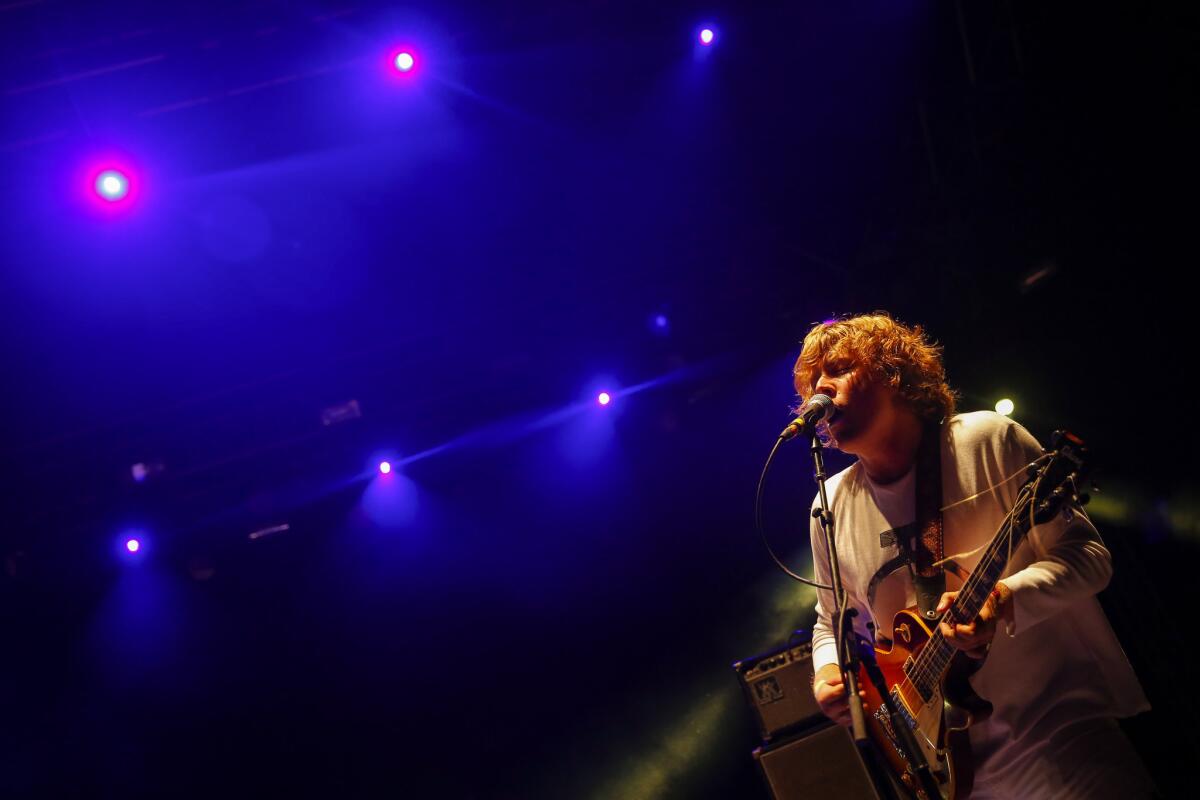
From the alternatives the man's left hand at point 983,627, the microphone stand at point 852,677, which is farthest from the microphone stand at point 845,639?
the man's left hand at point 983,627

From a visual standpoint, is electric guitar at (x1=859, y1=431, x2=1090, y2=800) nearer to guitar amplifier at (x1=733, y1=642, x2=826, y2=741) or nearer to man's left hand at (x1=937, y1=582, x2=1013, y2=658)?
man's left hand at (x1=937, y1=582, x2=1013, y2=658)

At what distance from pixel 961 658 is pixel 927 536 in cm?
46

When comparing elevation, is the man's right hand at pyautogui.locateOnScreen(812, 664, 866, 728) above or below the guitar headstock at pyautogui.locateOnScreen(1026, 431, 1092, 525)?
below

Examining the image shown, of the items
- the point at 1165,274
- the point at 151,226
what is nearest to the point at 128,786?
the point at 151,226

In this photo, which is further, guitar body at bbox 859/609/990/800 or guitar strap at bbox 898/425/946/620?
guitar strap at bbox 898/425/946/620

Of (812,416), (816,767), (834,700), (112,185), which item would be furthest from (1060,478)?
(112,185)

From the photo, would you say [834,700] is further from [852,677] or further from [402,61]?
[402,61]

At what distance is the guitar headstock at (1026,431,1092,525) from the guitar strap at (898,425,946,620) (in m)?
0.42

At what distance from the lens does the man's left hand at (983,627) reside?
1.64 meters

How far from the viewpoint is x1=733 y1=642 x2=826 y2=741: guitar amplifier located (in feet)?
12.4

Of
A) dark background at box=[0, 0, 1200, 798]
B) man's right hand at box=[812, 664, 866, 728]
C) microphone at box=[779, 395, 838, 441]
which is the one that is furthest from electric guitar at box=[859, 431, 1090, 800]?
dark background at box=[0, 0, 1200, 798]

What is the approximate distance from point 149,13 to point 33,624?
215 inches

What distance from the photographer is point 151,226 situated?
4.64m

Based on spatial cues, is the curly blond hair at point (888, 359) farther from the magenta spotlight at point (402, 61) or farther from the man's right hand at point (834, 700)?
the magenta spotlight at point (402, 61)
